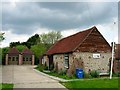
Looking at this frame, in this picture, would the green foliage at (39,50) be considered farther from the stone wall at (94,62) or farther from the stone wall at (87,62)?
the stone wall at (94,62)

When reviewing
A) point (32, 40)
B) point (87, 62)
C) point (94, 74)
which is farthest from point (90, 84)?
point (32, 40)

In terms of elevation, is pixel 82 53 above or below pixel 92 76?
above

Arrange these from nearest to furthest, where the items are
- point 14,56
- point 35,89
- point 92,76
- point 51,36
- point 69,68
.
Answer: point 35,89 < point 92,76 < point 69,68 < point 14,56 < point 51,36

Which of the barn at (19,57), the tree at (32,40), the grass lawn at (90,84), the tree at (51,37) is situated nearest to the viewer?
the grass lawn at (90,84)

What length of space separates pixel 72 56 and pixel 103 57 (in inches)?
152

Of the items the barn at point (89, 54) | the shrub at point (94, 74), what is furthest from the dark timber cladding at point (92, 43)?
the shrub at point (94, 74)

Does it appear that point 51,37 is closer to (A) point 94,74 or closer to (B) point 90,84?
(A) point 94,74

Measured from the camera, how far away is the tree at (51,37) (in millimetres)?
77562

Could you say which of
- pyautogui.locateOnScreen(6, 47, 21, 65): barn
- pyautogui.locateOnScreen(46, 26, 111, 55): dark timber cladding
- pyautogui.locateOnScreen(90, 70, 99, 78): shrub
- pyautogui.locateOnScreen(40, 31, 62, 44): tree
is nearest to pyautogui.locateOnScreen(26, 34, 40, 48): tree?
pyautogui.locateOnScreen(40, 31, 62, 44): tree

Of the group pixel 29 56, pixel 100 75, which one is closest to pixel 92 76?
pixel 100 75

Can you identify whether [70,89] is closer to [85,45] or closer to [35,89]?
[35,89]

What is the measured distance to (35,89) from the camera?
54.0 ft

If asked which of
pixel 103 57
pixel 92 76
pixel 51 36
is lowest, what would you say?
pixel 92 76

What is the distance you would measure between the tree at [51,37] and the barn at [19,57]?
12095 mm
